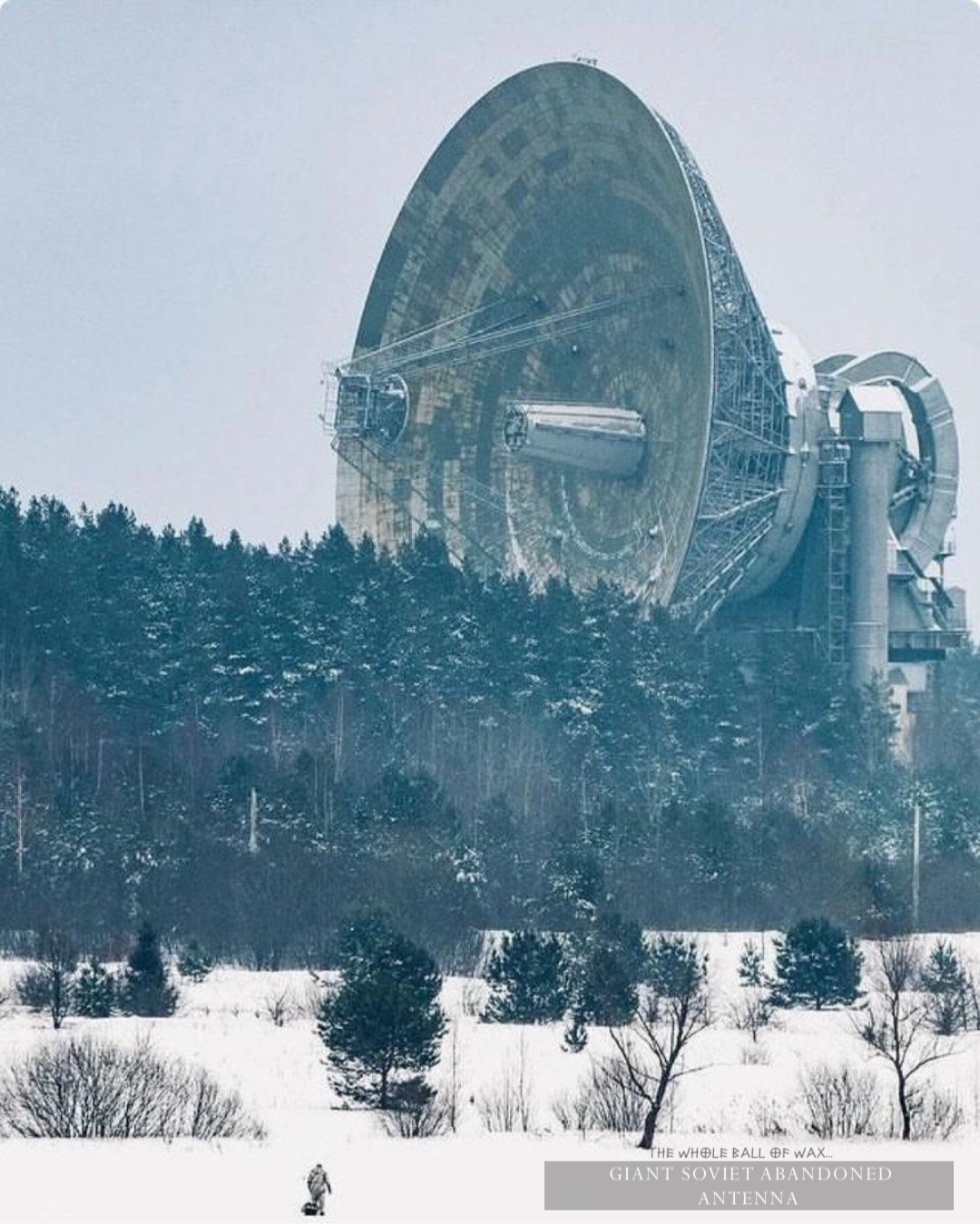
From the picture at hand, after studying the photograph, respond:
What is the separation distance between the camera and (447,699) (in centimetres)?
11262

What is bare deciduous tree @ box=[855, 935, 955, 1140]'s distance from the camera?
55.1m

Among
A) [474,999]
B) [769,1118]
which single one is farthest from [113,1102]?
[474,999]

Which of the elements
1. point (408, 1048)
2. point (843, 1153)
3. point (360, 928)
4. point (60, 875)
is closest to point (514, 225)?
point (60, 875)

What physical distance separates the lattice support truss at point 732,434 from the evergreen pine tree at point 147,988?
1612 inches

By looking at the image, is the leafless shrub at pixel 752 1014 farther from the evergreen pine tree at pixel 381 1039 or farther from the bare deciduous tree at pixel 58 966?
the bare deciduous tree at pixel 58 966

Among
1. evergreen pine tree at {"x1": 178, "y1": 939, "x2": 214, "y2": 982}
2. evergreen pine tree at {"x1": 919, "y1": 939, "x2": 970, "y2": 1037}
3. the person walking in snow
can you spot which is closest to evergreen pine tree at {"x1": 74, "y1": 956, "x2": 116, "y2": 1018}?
evergreen pine tree at {"x1": 178, "y1": 939, "x2": 214, "y2": 982}

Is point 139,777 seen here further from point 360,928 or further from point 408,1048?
point 408,1048

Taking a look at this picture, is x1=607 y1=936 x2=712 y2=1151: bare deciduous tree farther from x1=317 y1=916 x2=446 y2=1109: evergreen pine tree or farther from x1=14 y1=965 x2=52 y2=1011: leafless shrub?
x1=14 y1=965 x2=52 y2=1011: leafless shrub

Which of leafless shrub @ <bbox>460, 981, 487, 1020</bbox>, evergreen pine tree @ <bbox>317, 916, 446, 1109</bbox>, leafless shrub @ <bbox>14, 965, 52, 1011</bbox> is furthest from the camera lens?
leafless shrub @ <bbox>460, 981, 487, 1020</bbox>

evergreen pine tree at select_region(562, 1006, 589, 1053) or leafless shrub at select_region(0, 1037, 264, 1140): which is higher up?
evergreen pine tree at select_region(562, 1006, 589, 1053)

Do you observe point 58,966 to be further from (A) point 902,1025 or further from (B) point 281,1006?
(A) point 902,1025

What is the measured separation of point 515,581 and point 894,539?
13.4 meters

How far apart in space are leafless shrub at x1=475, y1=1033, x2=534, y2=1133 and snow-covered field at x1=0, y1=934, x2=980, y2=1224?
0.45 feet

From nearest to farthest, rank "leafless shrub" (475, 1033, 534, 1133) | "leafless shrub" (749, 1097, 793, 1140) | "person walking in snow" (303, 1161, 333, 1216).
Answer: "person walking in snow" (303, 1161, 333, 1216) → "leafless shrub" (749, 1097, 793, 1140) → "leafless shrub" (475, 1033, 534, 1133)
